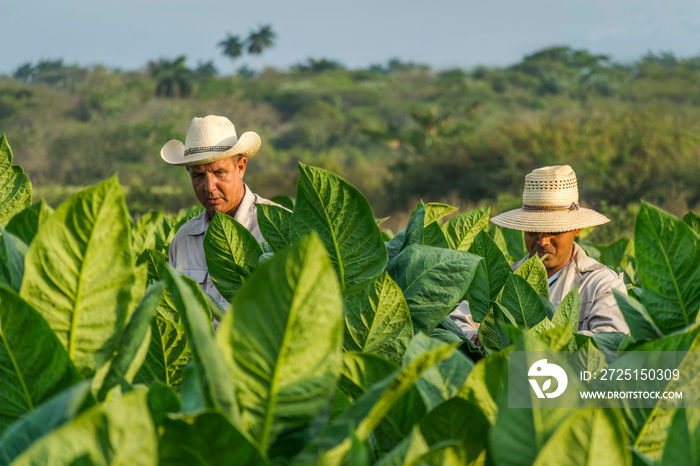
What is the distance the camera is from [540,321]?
4.70 ft

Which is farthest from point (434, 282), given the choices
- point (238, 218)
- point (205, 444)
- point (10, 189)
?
point (238, 218)

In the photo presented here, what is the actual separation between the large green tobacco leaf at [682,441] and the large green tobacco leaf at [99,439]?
1.80ft

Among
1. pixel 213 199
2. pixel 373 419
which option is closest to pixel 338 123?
pixel 213 199

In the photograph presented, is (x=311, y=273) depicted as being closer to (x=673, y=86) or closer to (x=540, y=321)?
(x=540, y=321)

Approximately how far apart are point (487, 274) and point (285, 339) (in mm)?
992

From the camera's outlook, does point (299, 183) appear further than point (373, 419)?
Yes

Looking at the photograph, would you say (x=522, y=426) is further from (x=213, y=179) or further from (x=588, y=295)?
(x=213, y=179)

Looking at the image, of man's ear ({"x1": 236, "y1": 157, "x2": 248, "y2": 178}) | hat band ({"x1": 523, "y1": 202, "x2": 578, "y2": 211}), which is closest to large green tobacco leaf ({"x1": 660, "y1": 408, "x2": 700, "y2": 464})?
hat band ({"x1": 523, "y1": 202, "x2": 578, "y2": 211})

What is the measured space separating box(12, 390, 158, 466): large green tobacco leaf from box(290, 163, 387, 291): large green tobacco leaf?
53 cm

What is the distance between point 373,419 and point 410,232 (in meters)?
0.72

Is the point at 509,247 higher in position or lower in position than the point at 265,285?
lower

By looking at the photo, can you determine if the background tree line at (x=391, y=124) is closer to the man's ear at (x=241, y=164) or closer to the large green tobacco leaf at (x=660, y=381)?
the man's ear at (x=241, y=164)

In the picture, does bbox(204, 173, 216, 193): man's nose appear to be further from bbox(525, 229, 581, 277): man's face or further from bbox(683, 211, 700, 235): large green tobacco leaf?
bbox(683, 211, 700, 235): large green tobacco leaf

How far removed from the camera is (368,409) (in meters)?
0.77
